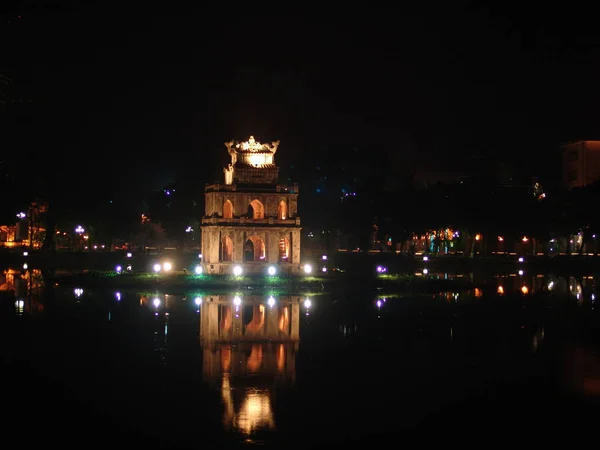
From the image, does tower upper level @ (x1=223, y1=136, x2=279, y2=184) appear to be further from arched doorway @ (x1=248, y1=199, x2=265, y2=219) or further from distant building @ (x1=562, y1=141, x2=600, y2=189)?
distant building @ (x1=562, y1=141, x2=600, y2=189)

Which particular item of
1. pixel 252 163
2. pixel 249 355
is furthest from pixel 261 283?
pixel 249 355

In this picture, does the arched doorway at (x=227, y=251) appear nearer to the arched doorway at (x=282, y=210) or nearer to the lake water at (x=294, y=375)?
the arched doorway at (x=282, y=210)

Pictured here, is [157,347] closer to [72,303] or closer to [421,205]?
[72,303]

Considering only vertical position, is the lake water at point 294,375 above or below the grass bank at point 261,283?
below

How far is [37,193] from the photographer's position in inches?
3831

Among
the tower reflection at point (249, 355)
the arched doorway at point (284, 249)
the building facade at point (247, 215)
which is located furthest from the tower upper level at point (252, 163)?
the tower reflection at point (249, 355)

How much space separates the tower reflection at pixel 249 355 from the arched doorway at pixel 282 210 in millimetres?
22688

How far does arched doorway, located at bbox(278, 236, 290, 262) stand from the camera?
6494 centimetres

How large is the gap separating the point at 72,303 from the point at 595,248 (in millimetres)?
90277

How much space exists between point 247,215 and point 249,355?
39993 mm

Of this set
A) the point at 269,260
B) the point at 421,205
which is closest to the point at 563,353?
the point at 269,260

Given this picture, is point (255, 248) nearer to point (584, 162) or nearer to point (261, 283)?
point (261, 283)

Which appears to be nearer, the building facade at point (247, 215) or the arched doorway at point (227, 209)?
the building facade at point (247, 215)

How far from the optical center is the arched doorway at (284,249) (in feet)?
213
